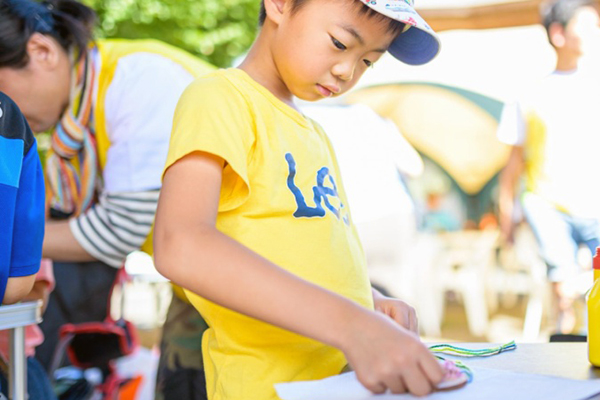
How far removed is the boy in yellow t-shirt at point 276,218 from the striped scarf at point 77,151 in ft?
2.27

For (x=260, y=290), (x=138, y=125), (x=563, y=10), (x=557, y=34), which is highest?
(x=563, y=10)

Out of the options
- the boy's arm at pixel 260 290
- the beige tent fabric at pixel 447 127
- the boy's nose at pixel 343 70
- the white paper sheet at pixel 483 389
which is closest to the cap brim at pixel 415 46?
the boy's nose at pixel 343 70

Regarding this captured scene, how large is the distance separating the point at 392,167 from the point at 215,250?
3.34m

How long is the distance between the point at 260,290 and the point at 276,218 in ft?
0.87

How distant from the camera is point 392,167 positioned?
427cm

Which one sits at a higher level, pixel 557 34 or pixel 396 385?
pixel 557 34

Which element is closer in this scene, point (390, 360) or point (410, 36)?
point (390, 360)

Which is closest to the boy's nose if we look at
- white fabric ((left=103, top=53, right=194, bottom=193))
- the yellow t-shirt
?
the yellow t-shirt

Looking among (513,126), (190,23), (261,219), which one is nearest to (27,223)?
Answer: (261,219)

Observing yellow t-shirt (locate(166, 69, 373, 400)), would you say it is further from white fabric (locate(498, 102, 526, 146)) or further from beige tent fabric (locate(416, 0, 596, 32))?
beige tent fabric (locate(416, 0, 596, 32))

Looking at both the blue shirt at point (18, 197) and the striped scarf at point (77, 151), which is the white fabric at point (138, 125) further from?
the blue shirt at point (18, 197)

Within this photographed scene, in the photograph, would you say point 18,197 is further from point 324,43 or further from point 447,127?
point 447,127

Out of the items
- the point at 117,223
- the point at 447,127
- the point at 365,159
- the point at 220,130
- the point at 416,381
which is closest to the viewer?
the point at 416,381

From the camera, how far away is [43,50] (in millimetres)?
1878
